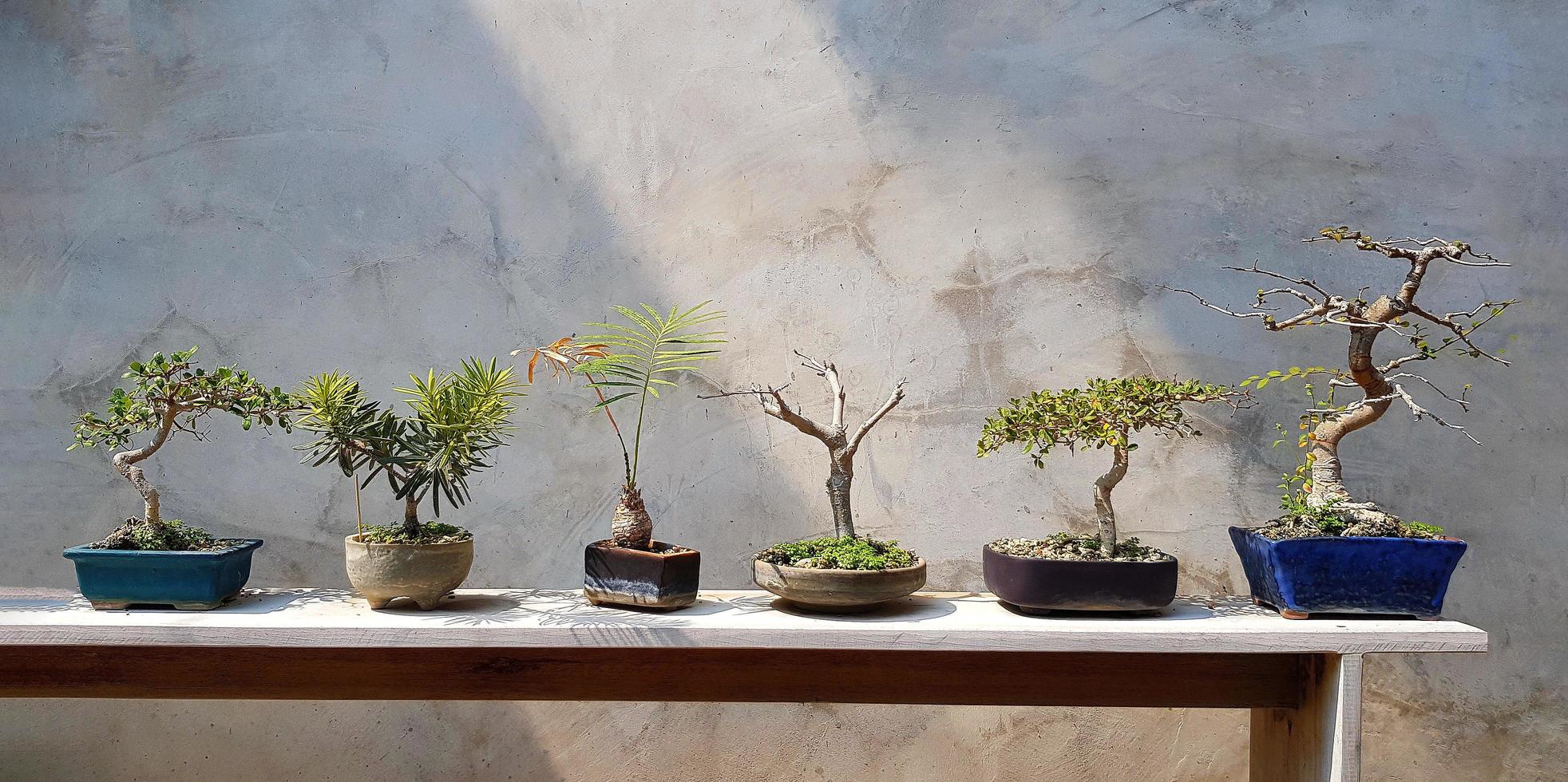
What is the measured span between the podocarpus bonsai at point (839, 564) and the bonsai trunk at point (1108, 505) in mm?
275

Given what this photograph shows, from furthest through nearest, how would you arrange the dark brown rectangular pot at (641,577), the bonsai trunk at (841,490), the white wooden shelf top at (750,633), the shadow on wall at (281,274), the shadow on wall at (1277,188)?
the shadow on wall at (281,274), the shadow on wall at (1277,188), the bonsai trunk at (841,490), the dark brown rectangular pot at (641,577), the white wooden shelf top at (750,633)

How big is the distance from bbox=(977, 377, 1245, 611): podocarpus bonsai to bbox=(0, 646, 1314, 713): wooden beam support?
204 mm

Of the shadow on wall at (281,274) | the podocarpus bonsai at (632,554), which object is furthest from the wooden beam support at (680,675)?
the shadow on wall at (281,274)

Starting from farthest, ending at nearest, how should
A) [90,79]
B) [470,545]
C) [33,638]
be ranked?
1. [90,79]
2. [470,545]
3. [33,638]

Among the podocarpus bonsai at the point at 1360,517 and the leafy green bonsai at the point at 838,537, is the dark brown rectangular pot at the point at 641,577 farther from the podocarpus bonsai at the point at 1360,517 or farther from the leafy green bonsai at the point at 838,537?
the podocarpus bonsai at the point at 1360,517

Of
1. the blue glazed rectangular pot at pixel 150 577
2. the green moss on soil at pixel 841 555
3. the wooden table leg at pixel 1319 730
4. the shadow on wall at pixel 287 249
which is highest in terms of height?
the shadow on wall at pixel 287 249

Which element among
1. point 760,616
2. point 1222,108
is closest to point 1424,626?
point 760,616

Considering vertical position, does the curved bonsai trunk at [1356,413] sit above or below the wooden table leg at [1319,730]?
above

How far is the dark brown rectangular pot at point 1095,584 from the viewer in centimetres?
149

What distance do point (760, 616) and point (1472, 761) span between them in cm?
146

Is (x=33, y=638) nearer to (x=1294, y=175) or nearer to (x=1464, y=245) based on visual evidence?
(x=1464, y=245)

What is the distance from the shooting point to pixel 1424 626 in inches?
56.4

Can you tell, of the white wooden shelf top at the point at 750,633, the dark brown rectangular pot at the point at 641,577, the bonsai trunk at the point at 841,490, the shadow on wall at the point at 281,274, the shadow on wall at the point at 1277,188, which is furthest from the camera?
the shadow on wall at the point at 281,274

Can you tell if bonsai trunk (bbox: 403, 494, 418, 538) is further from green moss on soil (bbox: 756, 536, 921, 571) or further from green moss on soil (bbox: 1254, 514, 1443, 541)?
green moss on soil (bbox: 1254, 514, 1443, 541)
